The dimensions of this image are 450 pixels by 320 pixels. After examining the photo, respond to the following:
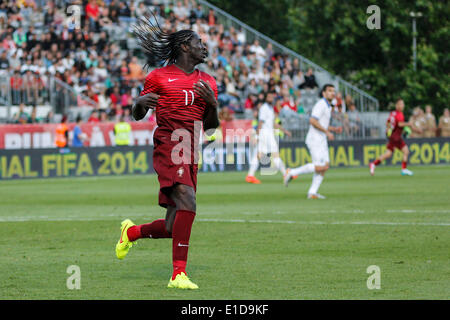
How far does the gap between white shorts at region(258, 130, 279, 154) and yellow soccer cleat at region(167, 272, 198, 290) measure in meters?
17.5

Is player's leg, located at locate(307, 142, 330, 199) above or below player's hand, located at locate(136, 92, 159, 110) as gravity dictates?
below

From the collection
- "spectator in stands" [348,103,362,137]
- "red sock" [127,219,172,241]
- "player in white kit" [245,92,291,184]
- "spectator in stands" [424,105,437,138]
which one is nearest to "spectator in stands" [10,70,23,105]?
"player in white kit" [245,92,291,184]

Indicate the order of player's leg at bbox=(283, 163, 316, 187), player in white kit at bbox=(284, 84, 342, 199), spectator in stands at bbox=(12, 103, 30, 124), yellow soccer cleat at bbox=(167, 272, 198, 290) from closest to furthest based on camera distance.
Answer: yellow soccer cleat at bbox=(167, 272, 198, 290) < player in white kit at bbox=(284, 84, 342, 199) < player's leg at bbox=(283, 163, 316, 187) < spectator in stands at bbox=(12, 103, 30, 124)

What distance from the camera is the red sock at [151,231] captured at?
30.4ft

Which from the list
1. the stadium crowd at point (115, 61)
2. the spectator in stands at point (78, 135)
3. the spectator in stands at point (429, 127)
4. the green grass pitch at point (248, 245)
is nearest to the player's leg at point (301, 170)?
the green grass pitch at point (248, 245)

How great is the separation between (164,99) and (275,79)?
29740 mm

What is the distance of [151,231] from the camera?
9391 millimetres

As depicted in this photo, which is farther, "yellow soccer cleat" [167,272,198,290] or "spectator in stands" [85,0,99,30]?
"spectator in stands" [85,0,99,30]

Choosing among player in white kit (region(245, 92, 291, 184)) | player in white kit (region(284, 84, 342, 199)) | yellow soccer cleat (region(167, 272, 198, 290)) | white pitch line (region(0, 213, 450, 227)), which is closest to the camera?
yellow soccer cleat (region(167, 272, 198, 290))

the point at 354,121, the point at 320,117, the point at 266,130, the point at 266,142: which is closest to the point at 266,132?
the point at 266,130

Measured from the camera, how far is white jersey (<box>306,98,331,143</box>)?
19.5m

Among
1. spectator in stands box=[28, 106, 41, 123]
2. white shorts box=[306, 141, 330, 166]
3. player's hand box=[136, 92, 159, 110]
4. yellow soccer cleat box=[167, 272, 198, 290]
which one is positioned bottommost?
yellow soccer cleat box=[167, 272, 198, 290]

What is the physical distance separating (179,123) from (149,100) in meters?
0.36

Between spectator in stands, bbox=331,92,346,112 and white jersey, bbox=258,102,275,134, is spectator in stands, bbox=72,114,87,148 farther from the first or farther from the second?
spectator in stands, bbox=331,92,346,112
